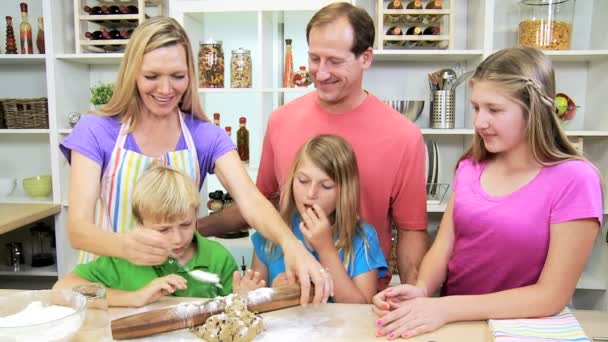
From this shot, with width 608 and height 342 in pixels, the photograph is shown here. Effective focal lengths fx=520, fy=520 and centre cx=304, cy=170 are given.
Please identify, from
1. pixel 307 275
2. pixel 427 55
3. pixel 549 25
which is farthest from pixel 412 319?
pixel 549 25

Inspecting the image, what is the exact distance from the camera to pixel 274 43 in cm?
273

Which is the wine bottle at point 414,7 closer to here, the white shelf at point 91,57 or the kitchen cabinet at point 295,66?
the kitchen cabinet at point 295,66

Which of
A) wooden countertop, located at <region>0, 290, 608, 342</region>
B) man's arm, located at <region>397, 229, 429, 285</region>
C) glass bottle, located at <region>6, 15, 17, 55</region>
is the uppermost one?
glass bottle, located at <region>6, 15, 17, 55</region>

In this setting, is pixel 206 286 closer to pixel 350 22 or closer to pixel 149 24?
pixel 149 24

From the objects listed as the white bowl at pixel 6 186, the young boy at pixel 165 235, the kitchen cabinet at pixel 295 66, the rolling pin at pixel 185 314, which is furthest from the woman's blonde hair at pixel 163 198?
the white bowl at pixel 6 186

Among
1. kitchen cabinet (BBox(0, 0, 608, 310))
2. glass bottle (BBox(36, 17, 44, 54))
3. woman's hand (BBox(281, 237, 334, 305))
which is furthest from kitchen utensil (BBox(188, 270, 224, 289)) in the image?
glass bottle (BBox(36, 17, 44, 54))

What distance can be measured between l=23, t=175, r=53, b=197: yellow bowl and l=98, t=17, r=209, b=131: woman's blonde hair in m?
1.67

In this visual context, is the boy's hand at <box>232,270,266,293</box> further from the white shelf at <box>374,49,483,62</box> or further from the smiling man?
the white shelf at <box>374,49,483,62</box>

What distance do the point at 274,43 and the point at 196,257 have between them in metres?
1.66

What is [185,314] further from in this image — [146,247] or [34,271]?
[34,271]

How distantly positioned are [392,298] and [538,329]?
0.93 ft

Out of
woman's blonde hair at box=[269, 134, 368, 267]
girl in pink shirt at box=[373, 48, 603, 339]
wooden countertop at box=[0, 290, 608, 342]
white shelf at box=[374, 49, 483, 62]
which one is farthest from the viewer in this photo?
white shelf at box=[374, 49, 483, 62]

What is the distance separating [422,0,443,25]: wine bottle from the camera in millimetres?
2461

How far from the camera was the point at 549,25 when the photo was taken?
239 cm
